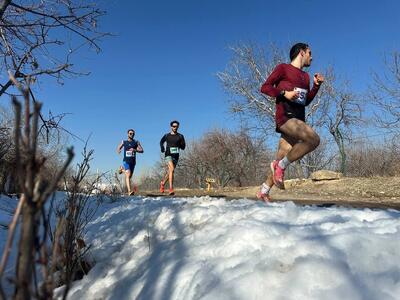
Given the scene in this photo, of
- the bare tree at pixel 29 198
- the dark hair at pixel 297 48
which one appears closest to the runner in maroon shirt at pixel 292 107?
the dark hair at pixel 297 48

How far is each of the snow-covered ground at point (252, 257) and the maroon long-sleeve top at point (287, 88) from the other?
156 cm

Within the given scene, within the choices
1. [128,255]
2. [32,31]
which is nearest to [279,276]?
[128,255]

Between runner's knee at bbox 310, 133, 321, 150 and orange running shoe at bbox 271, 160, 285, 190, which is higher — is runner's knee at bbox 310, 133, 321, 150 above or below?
above

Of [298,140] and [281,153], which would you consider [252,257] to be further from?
[281,153]

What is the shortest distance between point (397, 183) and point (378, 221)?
864 centimetres

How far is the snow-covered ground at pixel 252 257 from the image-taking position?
170cm

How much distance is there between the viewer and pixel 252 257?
81.4 inches

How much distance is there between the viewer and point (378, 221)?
250cm

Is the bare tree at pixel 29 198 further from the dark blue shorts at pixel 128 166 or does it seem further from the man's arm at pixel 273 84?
the dark blue shorts at pixel 128 166

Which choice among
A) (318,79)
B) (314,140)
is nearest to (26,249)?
(314,140)

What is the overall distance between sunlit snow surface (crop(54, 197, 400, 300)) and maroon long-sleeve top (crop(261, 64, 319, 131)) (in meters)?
1.56

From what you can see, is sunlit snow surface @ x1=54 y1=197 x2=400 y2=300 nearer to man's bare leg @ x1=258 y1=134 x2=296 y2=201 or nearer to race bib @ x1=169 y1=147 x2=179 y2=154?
man's bare leg @ x1=258 y1=134 x2=296 y2=201

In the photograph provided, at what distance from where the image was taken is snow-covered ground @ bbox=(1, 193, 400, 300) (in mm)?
1703

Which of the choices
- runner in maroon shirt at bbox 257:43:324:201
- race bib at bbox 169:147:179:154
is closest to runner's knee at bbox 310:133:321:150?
runner in maroon shirt at bbox 257:43:324:201
